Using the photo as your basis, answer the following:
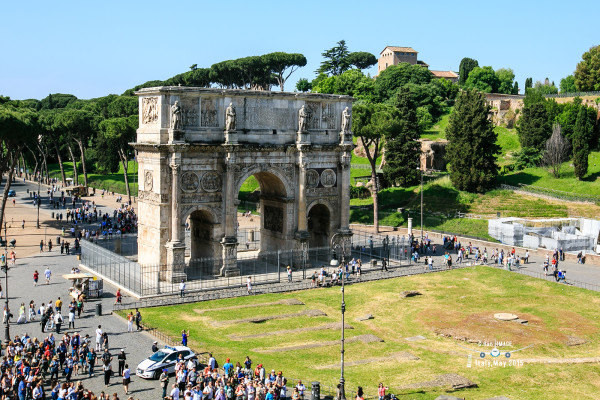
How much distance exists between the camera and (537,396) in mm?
30922

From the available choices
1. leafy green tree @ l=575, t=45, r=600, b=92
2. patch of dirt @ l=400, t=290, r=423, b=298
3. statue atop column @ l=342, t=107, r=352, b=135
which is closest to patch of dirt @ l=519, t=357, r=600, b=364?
patch of dirt @ l=400, t=290, r=423, b=298

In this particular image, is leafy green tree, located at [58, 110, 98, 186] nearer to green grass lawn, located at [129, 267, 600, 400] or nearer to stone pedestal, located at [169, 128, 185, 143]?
stone pedestal, located at [169, 128, 185, 143]

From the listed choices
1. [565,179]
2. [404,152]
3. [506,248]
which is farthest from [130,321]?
[565,179]

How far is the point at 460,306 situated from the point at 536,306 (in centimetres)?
518

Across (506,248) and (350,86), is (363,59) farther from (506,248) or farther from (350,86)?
(506,248)

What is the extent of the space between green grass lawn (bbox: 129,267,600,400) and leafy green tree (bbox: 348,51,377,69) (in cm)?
11035

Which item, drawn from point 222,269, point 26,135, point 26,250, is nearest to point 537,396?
point 222,269

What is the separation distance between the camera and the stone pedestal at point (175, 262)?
162 ft

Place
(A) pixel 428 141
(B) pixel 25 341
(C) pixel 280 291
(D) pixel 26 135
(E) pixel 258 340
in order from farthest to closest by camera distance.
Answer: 1. (A) pixel 428 141
2. (D) pixel 26 135
3. (C) pixel 280 291
4. (E) pixel 258 340
5. (B) pixel 25 341

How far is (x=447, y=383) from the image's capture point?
31.6 metres

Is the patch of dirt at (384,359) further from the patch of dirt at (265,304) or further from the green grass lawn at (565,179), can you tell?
the green grass lawn at (565,179)

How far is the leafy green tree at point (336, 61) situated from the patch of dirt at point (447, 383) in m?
118

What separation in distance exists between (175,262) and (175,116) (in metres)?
10.6

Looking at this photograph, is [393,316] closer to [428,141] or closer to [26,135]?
[26,135]
